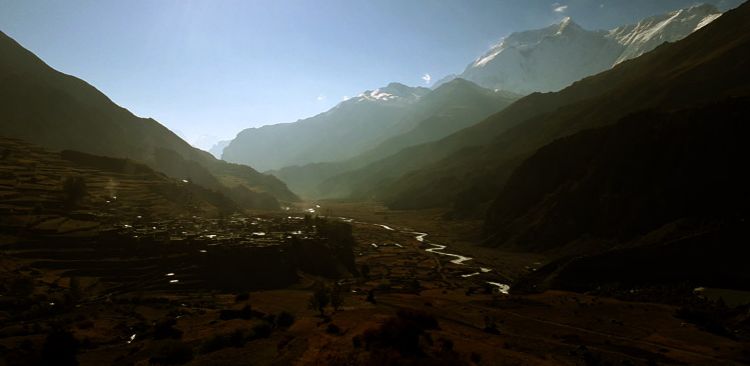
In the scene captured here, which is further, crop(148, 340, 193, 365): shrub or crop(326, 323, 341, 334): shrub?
crop(326, 323, 341, 334): shrub

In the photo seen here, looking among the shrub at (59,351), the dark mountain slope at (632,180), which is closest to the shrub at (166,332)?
the shrub at (59,351)

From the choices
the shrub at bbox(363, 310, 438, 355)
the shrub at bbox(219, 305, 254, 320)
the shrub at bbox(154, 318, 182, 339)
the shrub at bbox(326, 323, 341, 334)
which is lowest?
the shrub at bbox(219, 305, 254, 320)

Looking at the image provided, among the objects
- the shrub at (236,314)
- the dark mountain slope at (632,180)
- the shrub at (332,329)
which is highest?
the dark mountain slope at (632,180)

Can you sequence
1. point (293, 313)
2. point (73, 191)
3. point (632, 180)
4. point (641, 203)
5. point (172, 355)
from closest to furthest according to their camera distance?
1. point (172, 355)
2. point (293, 313)
3. point (73, 191)
4. point (641, 203)
5. point (632, 180)

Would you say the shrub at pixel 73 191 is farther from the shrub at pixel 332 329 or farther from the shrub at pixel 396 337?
the shrub at pixel 396 337

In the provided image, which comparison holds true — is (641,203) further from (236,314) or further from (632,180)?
(236,314)

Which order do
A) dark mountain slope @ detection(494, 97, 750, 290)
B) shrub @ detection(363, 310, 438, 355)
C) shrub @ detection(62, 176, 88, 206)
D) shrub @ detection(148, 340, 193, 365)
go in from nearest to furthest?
shrub @ detection(363, 310, 438, 355) < shrub @ detection(148, 340, 193, 365) < dark mountain slope @ detection(494, 97, 750, 290) < shrub @ detection(62, 176, 88, 206)

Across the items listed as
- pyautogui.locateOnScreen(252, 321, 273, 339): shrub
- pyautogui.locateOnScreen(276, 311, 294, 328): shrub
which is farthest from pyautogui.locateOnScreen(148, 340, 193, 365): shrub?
pyautogui.locateOnScreen(276, 311, 294, 328): shrub

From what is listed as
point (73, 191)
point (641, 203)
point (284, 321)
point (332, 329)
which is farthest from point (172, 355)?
point (641, 203)

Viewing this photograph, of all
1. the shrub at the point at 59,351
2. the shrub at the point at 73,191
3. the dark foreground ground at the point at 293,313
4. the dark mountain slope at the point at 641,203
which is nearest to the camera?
the shrub at the point at 59,351

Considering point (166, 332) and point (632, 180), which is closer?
point (166, 332)

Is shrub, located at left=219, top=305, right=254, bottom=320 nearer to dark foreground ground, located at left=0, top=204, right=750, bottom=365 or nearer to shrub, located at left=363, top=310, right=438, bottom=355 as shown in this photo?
dark foreground ground, located at left=0, top=204, right=750, bottom=365
